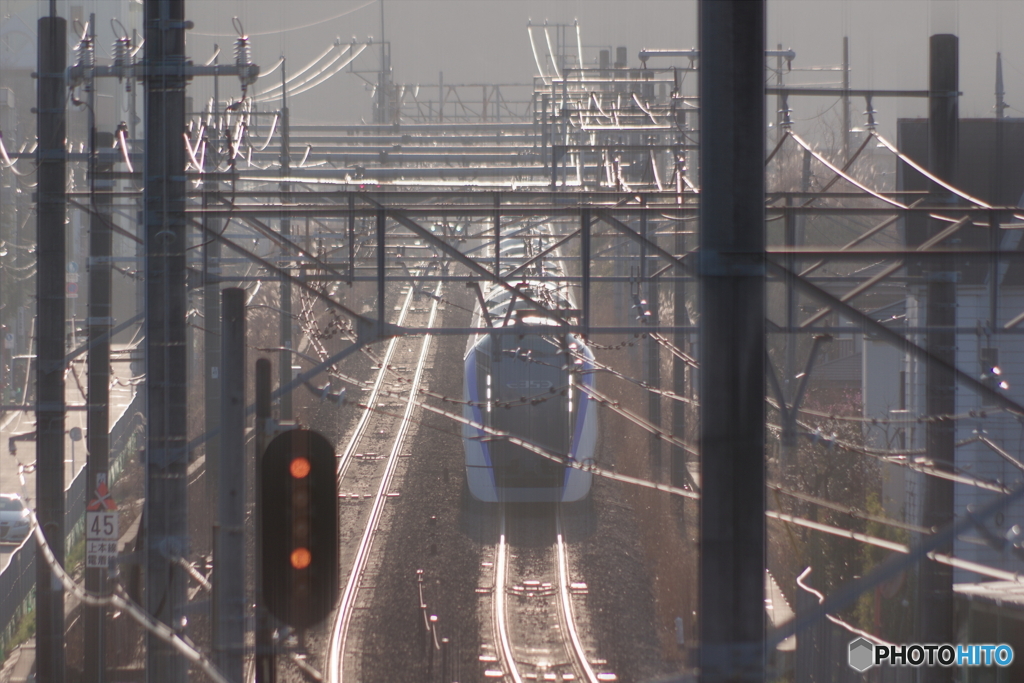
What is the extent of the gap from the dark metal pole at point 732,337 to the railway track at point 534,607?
539 centimetres

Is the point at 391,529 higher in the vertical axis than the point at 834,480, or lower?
lower

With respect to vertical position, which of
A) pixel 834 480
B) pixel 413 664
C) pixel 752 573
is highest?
pixel 752 573

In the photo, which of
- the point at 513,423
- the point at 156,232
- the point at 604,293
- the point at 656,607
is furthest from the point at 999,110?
the point at 604,293

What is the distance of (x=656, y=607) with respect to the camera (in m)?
8.10

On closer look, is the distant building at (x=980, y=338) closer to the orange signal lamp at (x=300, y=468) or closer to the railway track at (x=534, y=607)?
the railway track at (x=534, y=607)

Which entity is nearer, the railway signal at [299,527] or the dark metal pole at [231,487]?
the railway signal at [299,527]

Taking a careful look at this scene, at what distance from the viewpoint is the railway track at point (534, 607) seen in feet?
22.9

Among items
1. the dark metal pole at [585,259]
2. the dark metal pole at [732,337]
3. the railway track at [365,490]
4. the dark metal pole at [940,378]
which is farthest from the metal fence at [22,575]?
the dark metal pole at [732,337]

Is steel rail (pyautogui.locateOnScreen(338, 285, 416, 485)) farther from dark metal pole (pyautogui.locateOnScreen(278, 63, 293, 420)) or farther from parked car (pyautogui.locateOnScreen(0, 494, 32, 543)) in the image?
parked car (pyautogui.locateOnScreen(0, 494, 32, 543))

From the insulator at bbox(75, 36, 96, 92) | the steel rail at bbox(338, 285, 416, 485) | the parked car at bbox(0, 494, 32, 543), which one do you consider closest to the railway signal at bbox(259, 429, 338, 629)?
the insulator at bbox(75, 36, 96, 92)

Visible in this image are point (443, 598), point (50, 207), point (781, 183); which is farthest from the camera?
point (781, 183)

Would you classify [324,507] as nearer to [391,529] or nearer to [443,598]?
[443,598]

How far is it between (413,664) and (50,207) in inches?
170

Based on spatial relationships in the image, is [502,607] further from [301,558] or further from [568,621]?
[301,558]
